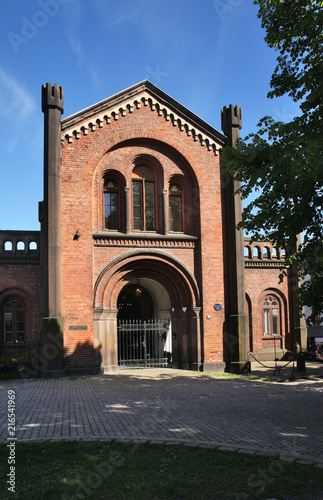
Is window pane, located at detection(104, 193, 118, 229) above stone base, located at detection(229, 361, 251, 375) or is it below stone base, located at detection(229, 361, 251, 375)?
above

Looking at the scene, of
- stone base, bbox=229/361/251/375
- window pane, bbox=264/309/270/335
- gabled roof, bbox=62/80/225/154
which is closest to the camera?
gabled roof, bbox=62/80/225/154

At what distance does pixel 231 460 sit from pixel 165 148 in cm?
1402

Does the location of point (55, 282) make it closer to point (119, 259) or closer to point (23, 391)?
point (119, 259)

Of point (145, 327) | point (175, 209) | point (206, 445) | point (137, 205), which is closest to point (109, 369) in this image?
point (145, 327)

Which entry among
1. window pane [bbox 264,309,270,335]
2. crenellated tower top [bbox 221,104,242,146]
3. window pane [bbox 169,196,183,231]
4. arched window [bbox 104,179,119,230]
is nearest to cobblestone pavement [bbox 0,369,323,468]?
arched window [bbox 104,179,119,230]

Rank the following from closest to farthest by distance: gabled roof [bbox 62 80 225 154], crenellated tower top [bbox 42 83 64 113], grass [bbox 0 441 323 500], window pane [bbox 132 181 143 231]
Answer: grass [bbox 0 441 323 500], crenellated tower top [bbox 42 83 64 113], gabled roof [bbox 62 80 225 154], window pane [bbox 132 181 143 231]

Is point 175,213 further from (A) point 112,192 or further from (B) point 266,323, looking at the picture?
(B) point 266,323

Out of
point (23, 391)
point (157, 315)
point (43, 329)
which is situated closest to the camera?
point (23, 391)

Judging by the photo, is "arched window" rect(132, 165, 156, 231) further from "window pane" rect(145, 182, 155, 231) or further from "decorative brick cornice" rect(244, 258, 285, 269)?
"decorative brick cornice" rect(244, 258, 285, 269)

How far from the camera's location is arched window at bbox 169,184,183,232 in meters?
18.8

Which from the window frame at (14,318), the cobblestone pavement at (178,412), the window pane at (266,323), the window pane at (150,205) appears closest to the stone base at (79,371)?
the cobblestone pavement at (178,412)

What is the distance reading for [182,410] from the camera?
10484 millimetres

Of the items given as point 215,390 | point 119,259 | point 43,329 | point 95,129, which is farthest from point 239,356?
point 95,129

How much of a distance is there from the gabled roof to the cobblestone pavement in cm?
926
